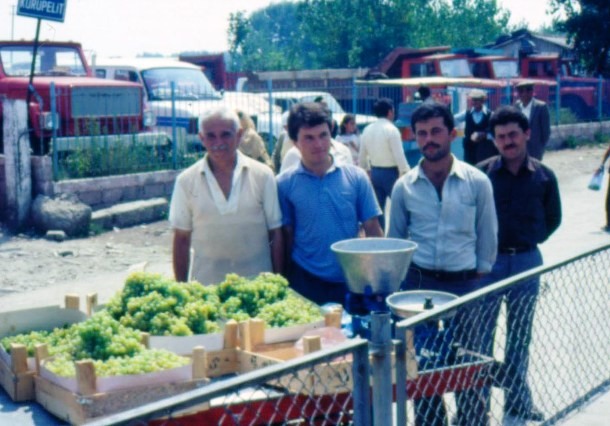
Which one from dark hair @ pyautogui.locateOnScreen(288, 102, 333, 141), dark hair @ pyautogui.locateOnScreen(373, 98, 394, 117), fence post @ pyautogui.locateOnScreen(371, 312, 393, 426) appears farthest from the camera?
dark hair @ pyautogui.locateOnScreen(373, 98, 394, 117)

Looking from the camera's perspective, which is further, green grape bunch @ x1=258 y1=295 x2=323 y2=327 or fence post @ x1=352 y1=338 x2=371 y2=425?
green grape bunch @ x1=258 y1=295 x2=323 y2=327

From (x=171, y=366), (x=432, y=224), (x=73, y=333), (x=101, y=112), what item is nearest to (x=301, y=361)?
(x=171, y=366)

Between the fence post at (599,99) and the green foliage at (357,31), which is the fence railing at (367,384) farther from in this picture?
the green foliage at (357,31)

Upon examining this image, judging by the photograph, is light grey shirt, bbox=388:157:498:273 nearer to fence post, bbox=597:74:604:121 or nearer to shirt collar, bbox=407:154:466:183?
shirt collar, bbox=407:154:466:183

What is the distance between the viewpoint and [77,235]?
38.2 feet

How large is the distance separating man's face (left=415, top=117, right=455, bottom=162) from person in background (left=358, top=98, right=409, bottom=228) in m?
5.84

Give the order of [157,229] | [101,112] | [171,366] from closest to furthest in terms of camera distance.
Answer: [171,366] → [157,229] → [101,112]

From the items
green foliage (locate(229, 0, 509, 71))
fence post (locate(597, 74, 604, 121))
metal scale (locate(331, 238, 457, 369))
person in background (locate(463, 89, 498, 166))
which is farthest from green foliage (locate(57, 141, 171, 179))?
green foliage (locate(229, 0, 509, 71))

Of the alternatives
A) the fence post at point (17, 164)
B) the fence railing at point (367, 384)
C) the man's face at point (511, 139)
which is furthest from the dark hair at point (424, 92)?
the fence railing at point (367, 384)

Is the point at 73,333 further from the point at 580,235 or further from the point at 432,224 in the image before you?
the point at 580,235

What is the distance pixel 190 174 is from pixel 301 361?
2360 millimetres

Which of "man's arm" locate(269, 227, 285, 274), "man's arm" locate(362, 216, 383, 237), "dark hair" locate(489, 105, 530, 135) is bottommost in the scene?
"man's arm" locate(269, 227, 285, 274)

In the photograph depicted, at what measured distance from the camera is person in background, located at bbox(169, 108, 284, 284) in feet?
14.9

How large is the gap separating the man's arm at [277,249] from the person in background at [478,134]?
6631mm
